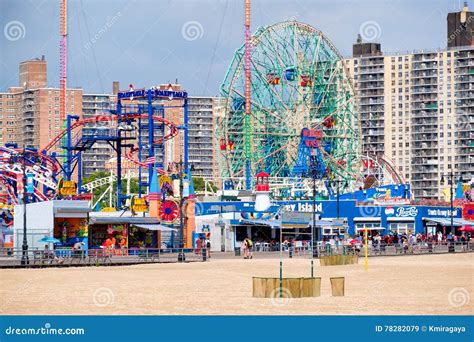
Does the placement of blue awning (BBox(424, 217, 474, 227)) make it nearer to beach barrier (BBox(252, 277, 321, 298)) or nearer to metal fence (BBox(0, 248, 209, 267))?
metal fence (BBox(0, 248, 209, 267))

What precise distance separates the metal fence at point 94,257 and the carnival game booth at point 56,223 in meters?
2.80

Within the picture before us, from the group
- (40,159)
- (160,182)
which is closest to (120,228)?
(160,182)

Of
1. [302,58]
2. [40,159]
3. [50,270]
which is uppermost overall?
[302,58]

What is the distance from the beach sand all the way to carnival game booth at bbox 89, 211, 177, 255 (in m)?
18.0

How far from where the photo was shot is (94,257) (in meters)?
65.4

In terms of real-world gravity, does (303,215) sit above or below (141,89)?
below

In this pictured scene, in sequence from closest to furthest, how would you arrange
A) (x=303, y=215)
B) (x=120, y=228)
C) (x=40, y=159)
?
1. (x=120, y=228)
2. (x=303, y=215)
3. (x=40, y=159)

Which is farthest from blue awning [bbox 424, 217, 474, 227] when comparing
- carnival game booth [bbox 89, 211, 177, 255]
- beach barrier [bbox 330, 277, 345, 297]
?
beach barrier [bbox 330, 277, 345, 297]

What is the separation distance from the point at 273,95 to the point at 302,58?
5.55 meters

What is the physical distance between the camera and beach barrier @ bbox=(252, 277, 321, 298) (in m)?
38.0

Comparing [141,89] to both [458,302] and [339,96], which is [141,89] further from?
[458,302]

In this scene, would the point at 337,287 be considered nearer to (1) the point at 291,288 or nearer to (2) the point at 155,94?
(1) the point at 291,288
